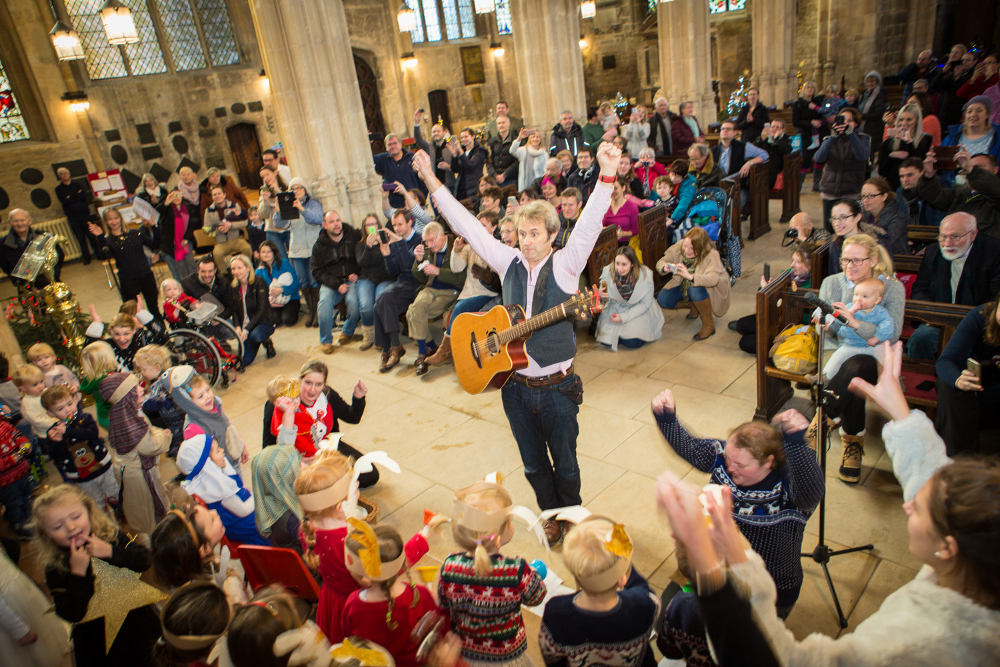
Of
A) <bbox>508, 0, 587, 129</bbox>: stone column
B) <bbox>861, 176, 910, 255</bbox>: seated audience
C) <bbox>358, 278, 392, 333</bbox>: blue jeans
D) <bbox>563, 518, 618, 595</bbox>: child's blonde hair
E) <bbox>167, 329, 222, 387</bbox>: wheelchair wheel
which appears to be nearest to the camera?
<bbox>563, 518, 618, 595</bbox>: child's blonde hair

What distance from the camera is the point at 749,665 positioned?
1.32 m

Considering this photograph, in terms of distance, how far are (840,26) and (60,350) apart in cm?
1737

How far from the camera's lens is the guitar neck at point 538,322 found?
2855mm

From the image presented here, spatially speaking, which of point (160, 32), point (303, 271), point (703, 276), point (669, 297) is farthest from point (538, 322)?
point (160, 32)

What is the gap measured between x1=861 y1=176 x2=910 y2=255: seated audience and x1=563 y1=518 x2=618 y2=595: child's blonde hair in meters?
4.19

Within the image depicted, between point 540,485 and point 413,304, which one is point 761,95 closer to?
point 413,304

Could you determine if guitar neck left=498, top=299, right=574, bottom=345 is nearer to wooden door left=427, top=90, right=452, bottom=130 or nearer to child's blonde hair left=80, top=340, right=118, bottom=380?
child's blonde hair left=80, top=340, right=118, bottom=380

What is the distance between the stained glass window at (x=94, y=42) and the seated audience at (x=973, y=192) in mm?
14695

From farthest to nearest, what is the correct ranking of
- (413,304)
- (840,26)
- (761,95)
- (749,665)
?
(840,26) → (761,95) → (413,304) → (749,665)

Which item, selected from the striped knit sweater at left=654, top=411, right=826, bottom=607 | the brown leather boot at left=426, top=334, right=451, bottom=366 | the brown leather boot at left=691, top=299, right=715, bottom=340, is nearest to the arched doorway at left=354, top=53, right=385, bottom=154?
the brown leather boot at left=426, top=334, right=451, bottom=366

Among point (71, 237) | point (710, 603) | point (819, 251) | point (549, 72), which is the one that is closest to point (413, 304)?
point (819, 251)

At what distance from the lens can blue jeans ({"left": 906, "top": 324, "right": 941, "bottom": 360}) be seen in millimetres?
3889

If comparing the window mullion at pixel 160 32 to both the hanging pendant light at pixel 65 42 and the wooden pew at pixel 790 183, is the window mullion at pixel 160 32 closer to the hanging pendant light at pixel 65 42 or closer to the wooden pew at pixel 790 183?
the hanging pendant light at pixel 65 42

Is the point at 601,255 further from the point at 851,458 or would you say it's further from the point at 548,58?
the point at 548,58
